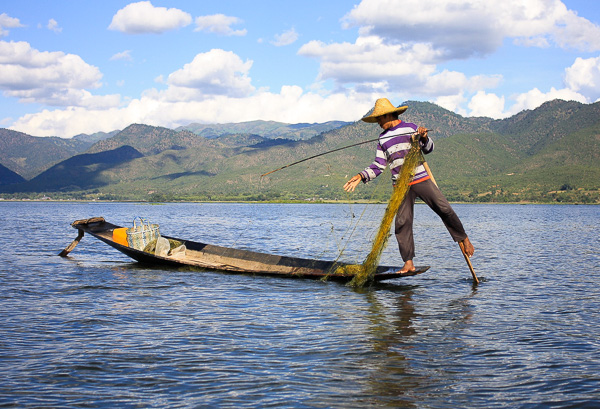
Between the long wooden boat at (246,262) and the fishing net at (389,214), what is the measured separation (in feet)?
0.96

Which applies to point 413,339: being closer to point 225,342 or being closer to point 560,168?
point 225,342

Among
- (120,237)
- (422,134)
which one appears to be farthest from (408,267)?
(120,237)

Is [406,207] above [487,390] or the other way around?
above

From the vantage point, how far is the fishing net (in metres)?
11.0

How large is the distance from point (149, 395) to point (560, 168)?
17582 centimetres

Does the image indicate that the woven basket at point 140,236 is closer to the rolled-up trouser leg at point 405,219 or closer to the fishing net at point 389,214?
the fishing net at point 389,214

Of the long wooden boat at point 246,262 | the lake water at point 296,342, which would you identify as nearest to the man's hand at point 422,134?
the long wooden boat at point 246,262

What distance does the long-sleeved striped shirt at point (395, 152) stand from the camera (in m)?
11.1

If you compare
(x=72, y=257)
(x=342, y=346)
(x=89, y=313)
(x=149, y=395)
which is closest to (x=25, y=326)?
(x=89, y=313)

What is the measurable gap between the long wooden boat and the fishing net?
29cm

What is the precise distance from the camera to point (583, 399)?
5898 mm

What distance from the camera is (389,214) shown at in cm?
1162

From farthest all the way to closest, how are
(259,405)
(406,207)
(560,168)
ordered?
(560,168) < (406,207) < (259,405)

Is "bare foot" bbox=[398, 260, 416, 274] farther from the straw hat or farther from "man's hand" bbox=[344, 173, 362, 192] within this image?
the straw hat
